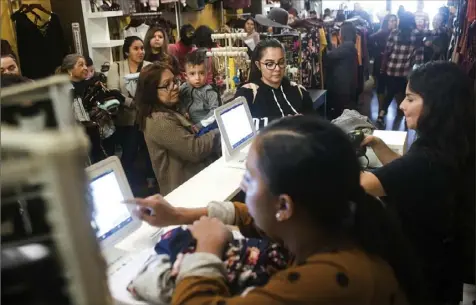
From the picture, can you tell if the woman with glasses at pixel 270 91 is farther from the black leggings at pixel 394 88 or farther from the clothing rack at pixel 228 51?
the black leggings at pixel 394 88

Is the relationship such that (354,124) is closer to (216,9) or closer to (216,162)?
(216,162)

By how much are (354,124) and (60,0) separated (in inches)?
124

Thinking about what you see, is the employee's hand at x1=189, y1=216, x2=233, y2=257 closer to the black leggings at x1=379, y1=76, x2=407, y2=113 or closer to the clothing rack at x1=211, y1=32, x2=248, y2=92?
the clothing rack at x1=211, y1=32, x2=248, y2=92

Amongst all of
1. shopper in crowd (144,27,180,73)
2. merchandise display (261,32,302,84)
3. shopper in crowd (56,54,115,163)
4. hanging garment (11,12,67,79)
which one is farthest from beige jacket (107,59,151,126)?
merchandise display (261,32,302,84)

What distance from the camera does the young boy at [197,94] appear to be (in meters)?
3.10

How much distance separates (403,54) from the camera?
17.9 feet

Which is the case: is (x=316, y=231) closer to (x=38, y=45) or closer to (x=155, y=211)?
(x=155, y=211)

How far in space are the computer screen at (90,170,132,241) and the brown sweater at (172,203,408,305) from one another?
0.59 m

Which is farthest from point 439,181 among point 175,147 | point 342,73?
point 342,73

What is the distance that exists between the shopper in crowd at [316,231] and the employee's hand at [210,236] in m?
0.04

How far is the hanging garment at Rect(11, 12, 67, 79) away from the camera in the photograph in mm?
3994

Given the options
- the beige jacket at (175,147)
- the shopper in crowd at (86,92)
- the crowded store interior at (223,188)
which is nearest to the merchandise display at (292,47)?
the crowded store interior at (223,188)

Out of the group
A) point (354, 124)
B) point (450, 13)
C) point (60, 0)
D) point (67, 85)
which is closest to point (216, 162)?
point (354, 124)

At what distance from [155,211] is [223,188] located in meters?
0.99
